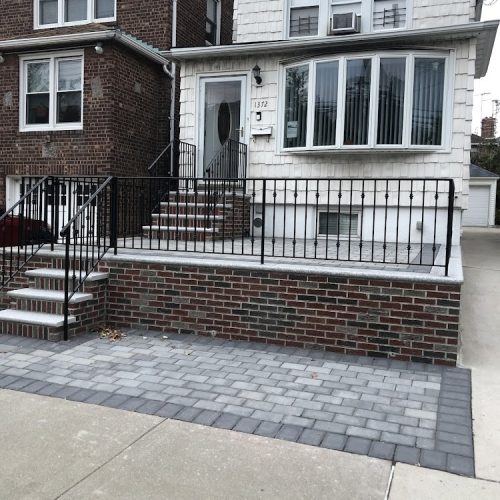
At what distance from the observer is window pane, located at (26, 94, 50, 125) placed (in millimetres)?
11297

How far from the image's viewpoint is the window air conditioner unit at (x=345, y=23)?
9.51 metres

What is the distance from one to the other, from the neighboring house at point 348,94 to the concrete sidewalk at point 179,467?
17.4 feet

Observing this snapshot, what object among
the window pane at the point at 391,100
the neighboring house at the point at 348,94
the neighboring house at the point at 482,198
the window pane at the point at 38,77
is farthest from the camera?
the neighboring house at the point at 482,198

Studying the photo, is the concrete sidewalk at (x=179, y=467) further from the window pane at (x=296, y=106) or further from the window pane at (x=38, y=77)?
the window pane at (x=38, y=77)

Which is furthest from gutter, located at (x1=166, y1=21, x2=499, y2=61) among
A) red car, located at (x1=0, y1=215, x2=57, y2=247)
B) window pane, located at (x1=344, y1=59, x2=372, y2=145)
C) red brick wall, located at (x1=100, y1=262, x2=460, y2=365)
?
red brick wall, located at (x1=100, y1=262, x2=460, y2=365)

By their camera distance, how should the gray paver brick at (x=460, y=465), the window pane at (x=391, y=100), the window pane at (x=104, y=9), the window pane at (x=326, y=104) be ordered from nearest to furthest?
1. the gray paver brick at (x=460, y=465)
2. the window pane at (x=391, y=100)
3. the window pane at (x=326, y=104)
4. the window pane at (x=104, y=9)

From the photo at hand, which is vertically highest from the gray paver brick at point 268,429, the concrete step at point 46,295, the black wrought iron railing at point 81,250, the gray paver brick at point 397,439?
the black wrought iron railing at point 81,250

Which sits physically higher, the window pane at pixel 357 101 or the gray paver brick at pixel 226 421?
the window pane at pixel 357 101

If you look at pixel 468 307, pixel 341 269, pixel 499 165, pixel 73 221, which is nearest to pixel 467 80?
pixel 468 307

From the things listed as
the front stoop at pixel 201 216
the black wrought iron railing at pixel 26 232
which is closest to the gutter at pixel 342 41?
the front stoop at pixel 201 216

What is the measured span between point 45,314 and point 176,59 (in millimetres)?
6651

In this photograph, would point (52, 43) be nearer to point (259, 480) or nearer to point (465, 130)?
point (465, 130)

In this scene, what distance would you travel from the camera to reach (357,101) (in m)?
9.32

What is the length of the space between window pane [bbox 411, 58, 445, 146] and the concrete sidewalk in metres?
7.10
